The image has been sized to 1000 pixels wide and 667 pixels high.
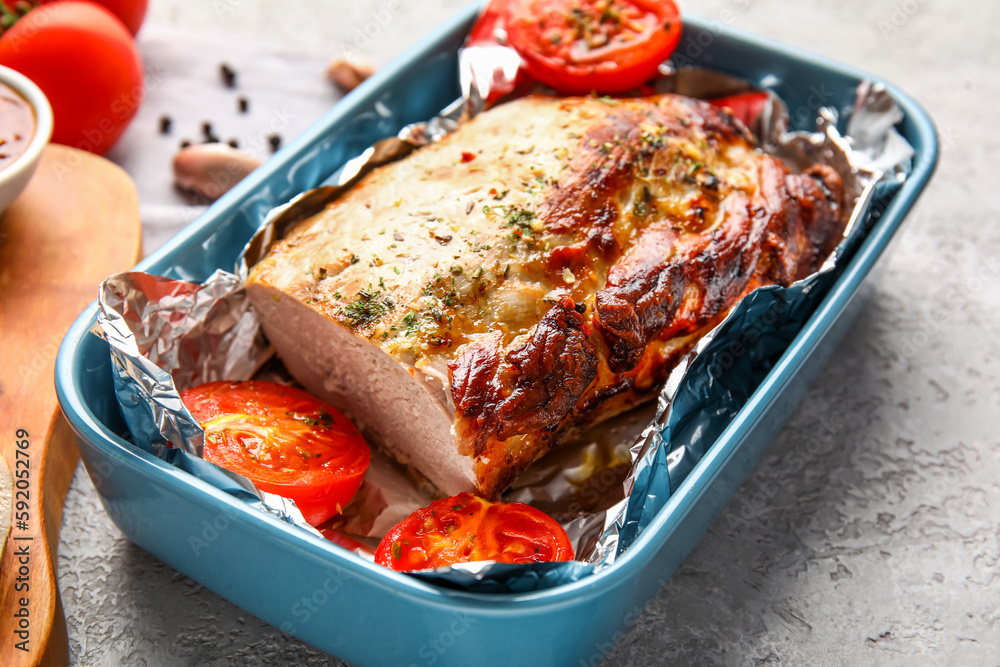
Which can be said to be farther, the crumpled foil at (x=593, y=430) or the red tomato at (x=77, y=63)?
the red tomato at (x=77, y=63)

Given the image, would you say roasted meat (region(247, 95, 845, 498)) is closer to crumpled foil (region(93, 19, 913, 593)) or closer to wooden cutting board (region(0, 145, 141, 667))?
crumpled foil (region(93, 19, 913, 593))

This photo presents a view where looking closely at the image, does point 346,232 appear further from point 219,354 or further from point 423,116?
point 423,116

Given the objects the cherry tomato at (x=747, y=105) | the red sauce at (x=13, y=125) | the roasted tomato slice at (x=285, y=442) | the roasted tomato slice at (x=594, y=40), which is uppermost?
the red sauce at (x=13, y=125)

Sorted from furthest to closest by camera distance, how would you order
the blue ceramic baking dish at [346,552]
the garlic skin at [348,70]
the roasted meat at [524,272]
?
1. the garlic skin at [348,70]
2. the roasted meat at [524,272]
3. the blue ceramic baking dish at [346,552]

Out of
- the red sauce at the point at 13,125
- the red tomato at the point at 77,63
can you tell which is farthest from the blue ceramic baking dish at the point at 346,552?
the red tomato at the point at 77,63

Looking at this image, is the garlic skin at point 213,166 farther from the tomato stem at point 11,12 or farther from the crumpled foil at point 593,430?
the tomato stem at point 11,12

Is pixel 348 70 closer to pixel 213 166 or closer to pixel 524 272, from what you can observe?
pixel 213 166

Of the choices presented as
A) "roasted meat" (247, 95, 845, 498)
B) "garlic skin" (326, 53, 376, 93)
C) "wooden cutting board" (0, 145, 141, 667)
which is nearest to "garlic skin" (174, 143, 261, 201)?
"wooden cutting board" (0, 145, 141, 667)
